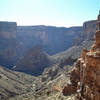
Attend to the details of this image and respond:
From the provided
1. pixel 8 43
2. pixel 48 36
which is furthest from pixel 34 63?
pixel 48 36

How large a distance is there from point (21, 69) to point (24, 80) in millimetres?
19569

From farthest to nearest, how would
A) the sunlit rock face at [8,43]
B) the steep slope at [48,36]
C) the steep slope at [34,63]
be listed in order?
A: the steep slope at [48,36] < the sunlit rock face at [8,43] < the steep slope at [34,63]

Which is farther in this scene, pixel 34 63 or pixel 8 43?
pixel 8 43

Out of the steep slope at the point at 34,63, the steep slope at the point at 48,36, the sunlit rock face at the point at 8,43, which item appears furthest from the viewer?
the steep slope at the point at 48,36

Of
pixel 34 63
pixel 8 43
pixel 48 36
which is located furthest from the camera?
pixel 48 36

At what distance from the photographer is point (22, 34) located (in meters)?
166

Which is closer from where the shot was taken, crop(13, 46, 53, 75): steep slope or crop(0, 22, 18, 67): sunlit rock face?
crop(13, 46, 53, 75): steep slope

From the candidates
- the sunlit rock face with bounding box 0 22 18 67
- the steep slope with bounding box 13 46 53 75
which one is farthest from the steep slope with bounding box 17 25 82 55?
the steep slope with bounding box 13 46 53 75

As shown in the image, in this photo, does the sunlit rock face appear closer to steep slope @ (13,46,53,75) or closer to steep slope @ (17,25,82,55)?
steep slope @ (13,46,53,75)

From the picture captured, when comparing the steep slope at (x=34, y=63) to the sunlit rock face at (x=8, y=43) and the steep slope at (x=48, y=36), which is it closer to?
the sunlit rock face at (x=8, y=43)

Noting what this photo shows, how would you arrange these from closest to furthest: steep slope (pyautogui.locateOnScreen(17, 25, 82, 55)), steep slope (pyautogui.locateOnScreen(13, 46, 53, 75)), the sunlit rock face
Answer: steep slope (pyautogui.locateOnScreen(13, 46, 53, 75))
the sunlit rock face
steep slope (pyautogui.locateOnScreen(17, 25, 82, 55))

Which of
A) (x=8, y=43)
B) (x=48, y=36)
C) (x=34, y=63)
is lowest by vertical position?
(x=34, y=63)

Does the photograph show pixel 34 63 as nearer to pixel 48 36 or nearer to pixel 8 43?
pixel 8 43

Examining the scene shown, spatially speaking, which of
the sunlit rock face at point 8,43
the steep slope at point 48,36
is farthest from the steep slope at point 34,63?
the steep slope at point 48,36
